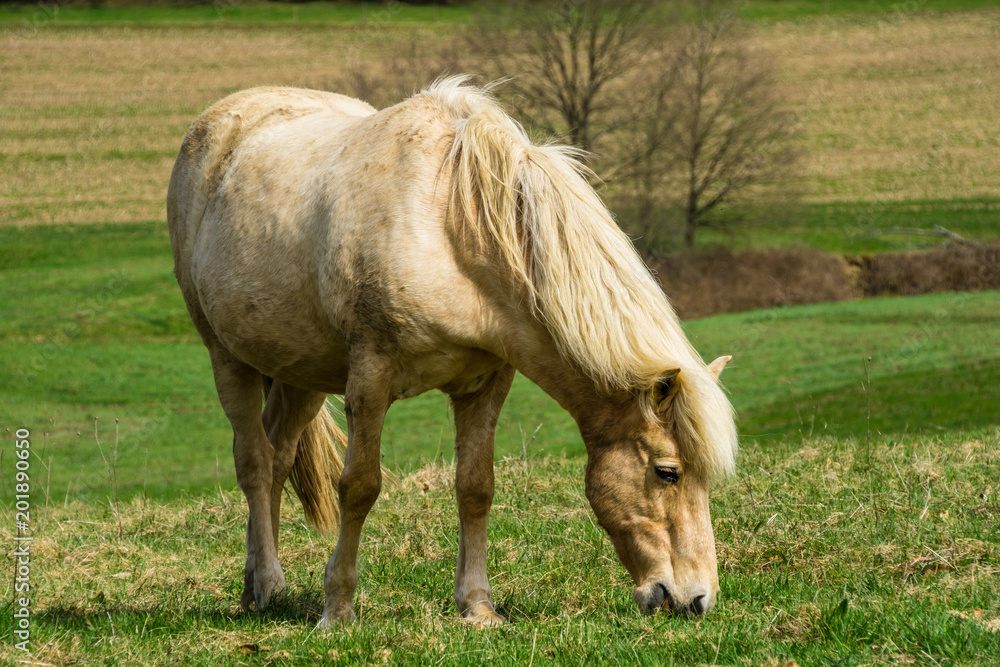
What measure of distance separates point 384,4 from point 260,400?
5380 cm

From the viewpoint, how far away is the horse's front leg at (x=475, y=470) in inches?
172

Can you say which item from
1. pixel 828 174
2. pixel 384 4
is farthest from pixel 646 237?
pixel 384 4

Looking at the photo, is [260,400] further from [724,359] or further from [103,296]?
[103,296]

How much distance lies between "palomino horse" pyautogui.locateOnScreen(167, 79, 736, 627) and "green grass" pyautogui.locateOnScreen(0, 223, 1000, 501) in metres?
2.79

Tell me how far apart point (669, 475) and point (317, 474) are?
2.85 m

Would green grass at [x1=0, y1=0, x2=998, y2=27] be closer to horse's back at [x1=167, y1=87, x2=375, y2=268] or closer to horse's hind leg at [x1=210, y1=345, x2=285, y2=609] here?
horse's back at [x1=167, y1=87, x2=375, y2=268]

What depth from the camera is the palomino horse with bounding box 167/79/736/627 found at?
3664 mm

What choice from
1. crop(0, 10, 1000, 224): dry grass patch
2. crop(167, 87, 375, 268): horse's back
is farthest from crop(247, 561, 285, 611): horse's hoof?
crop(0, 10, 1000, 224): dry grass patch

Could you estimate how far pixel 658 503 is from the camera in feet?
12.1

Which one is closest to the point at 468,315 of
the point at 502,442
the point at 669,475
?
the point at 669,475

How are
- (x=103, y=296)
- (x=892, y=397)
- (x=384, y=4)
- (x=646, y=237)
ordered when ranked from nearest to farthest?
(x=892, y=397), (x=103, y=296), (x=646, y=237), (x=384, y=4)

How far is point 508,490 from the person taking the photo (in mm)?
6328

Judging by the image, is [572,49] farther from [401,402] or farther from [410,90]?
[401,402]

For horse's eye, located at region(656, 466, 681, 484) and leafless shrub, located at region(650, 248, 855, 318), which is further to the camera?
leafless shrub, located at region(650, 248, 855, 318)
